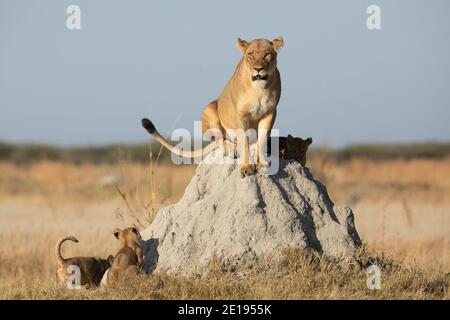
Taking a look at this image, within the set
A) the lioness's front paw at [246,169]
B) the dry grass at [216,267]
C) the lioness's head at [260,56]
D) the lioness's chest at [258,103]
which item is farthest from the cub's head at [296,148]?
the dry grass at [216,267]

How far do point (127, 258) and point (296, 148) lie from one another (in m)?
2.44

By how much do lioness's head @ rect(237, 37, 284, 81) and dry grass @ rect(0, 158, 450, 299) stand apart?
1.96 metres

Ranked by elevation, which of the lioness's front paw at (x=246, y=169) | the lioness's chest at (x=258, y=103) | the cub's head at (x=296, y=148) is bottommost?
the lioness's front paw at (x=246, y=169)

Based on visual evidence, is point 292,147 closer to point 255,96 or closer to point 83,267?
point 255,96

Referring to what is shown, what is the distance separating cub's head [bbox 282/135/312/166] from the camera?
10.7 metres

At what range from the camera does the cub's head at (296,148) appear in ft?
35.1

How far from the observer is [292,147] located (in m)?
10.8

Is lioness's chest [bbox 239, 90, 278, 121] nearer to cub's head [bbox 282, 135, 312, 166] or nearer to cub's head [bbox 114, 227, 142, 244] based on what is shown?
cub's head [bbox 282, 135, 312, 166]

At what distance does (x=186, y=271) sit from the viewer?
9711 millimetres

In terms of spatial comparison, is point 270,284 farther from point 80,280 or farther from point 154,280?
point 80,280

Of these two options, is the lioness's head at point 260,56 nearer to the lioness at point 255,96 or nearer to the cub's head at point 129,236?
the lioness at point 255,96

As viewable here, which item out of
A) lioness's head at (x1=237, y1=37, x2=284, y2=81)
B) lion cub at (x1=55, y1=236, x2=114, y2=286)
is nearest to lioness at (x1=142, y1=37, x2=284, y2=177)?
lioness's head at (x1=237, y1=37, x2=284, y2=81)

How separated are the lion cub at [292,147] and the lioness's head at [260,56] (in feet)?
3.06
